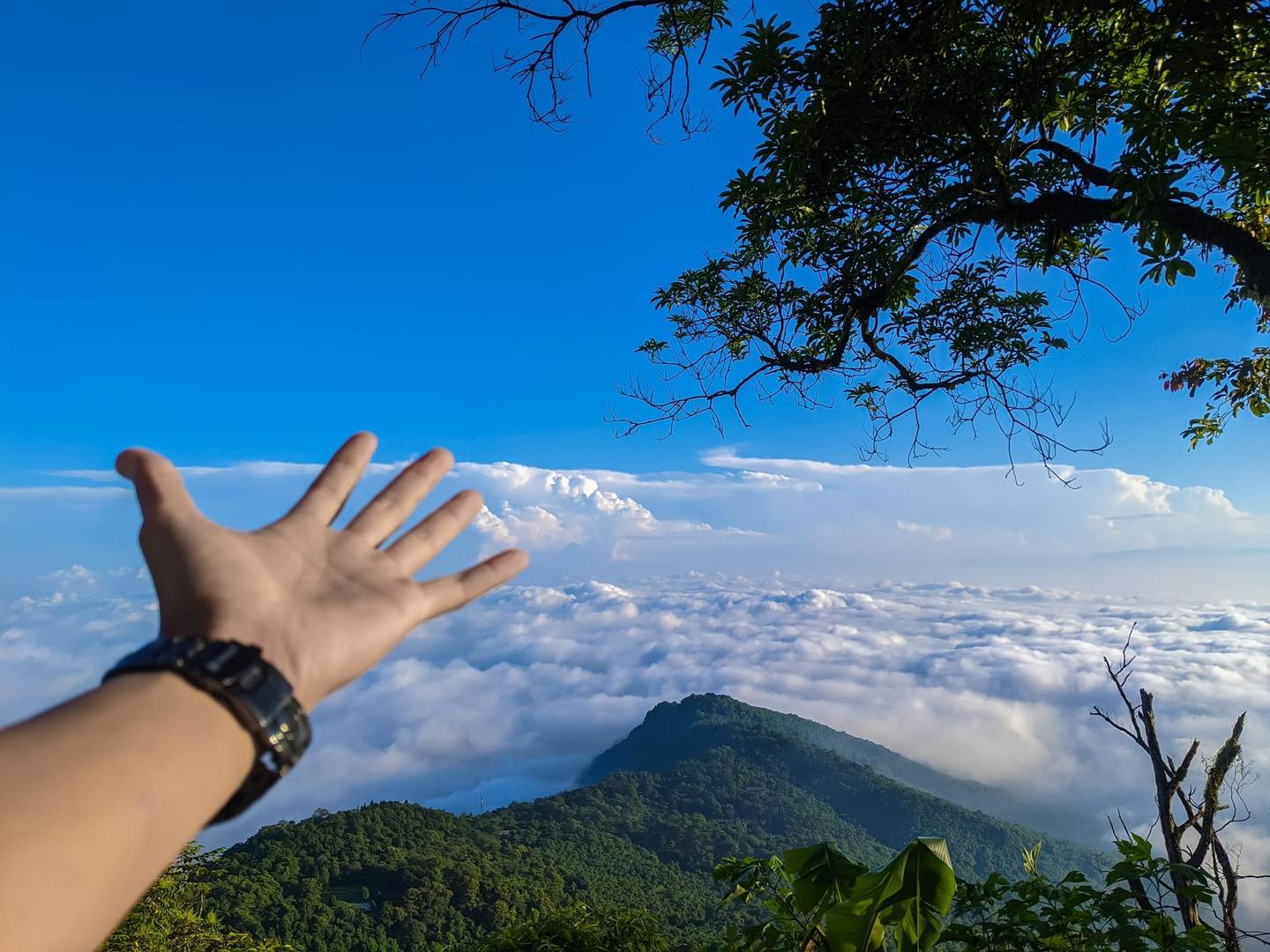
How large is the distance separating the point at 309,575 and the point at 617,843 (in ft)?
97.6

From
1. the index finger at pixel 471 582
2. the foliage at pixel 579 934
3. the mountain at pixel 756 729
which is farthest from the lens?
the mountain at pixel 756 729

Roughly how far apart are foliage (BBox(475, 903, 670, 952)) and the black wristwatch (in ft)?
9.85

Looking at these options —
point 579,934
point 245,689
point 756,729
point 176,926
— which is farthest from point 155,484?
point 756,729

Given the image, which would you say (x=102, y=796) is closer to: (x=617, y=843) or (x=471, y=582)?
(x=471, y=582)

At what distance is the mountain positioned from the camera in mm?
41719

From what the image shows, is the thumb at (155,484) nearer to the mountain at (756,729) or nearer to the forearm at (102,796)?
the forearm at (102,796)

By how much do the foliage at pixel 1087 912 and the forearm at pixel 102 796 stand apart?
1994 millimetres

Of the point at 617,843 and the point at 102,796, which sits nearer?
the point at 102,796

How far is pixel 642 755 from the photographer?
4453cm

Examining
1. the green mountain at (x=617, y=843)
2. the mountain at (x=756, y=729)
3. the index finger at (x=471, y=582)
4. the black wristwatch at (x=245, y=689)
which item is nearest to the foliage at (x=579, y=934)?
the green mountain at (x=617, y=843)

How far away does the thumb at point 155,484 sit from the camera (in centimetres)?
93

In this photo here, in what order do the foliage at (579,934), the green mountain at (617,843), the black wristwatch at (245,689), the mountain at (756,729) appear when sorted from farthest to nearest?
1. the mountain at (756,729)
2. the green mountain at (617,843)
3. the foliage at (579,934)
4. the black wristwatch at (245,689)

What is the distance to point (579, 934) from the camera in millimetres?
3389

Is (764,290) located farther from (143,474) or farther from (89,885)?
(89,885)
